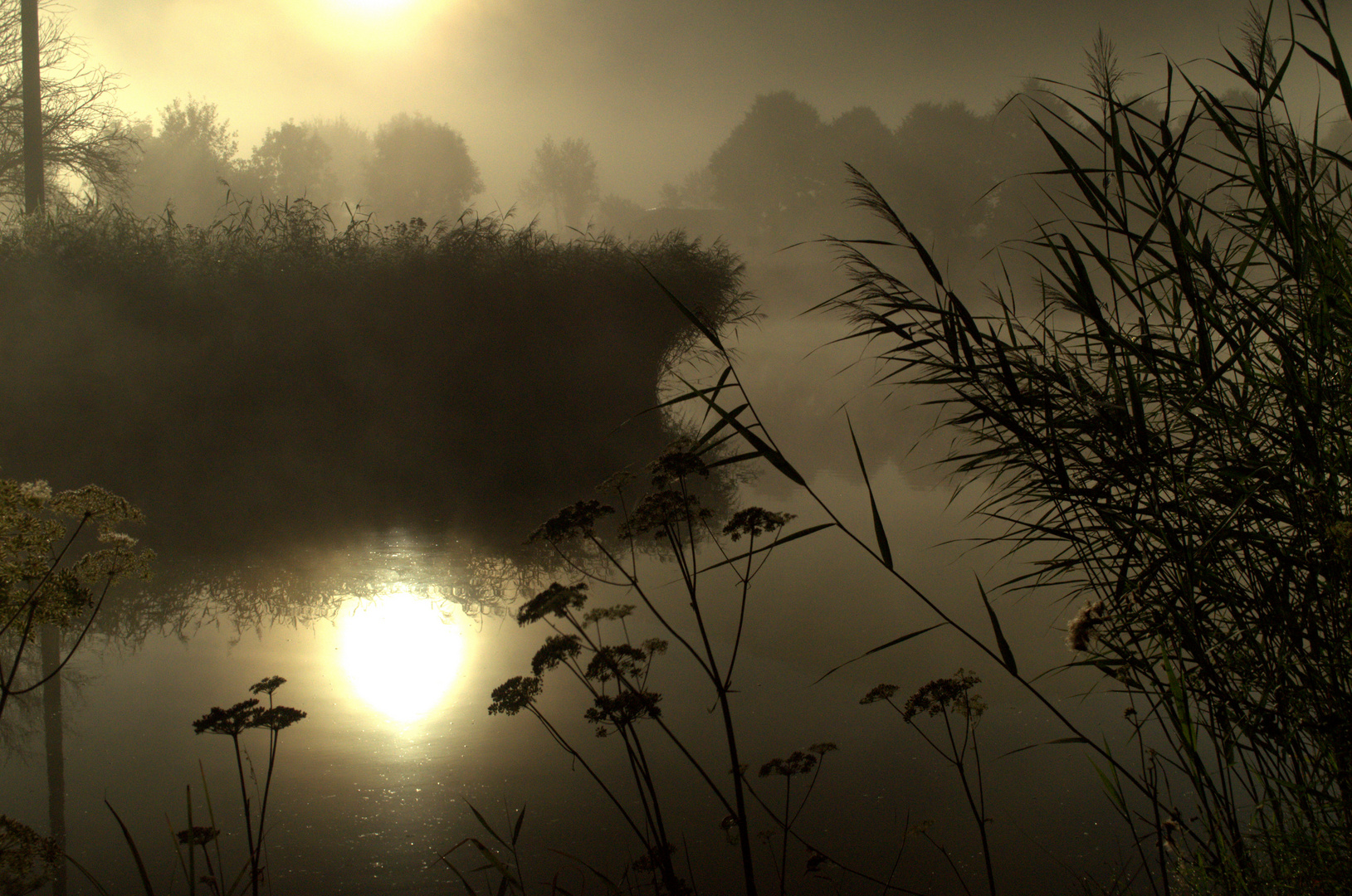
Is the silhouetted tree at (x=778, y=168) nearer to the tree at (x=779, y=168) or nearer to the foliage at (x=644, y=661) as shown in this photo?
the tree at (x=779, y=168)

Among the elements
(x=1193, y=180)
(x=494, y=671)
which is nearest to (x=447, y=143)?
(x=1193, y=180)

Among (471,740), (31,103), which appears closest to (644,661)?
(471,740)

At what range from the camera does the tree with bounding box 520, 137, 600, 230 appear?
74.9ft

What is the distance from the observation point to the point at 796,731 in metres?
1.73

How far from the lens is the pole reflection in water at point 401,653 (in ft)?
6.22

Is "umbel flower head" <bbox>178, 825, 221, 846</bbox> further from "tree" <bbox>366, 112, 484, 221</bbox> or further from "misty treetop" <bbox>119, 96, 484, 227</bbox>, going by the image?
"tree" <bbox>366, 112, 484, 221</bbox>

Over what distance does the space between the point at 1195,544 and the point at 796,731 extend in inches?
35.1

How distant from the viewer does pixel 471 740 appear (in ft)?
5.46

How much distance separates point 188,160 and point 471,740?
24917mm

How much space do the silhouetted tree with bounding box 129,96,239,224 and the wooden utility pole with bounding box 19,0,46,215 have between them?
14.4m

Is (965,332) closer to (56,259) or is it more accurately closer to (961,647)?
(961,647)

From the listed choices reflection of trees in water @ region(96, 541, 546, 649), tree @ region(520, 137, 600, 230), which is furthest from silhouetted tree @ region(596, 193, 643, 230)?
reflection of trees in water @ region(96, 541, 546, 649)

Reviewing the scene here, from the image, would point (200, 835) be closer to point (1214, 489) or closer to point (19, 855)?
point (19, 855)

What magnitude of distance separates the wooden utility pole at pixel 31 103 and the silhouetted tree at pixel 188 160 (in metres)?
14.4
